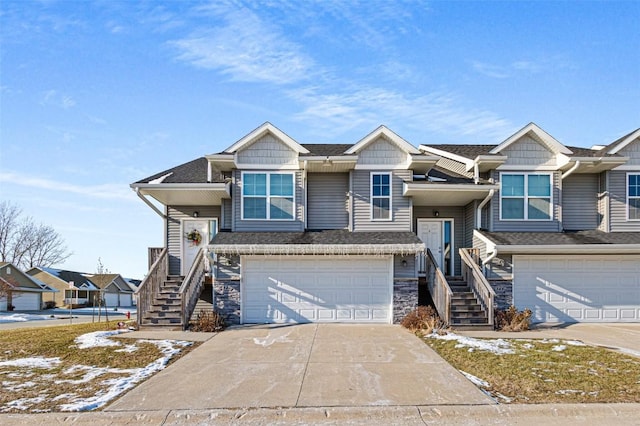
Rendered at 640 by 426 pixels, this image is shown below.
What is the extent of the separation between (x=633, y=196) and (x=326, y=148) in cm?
1067

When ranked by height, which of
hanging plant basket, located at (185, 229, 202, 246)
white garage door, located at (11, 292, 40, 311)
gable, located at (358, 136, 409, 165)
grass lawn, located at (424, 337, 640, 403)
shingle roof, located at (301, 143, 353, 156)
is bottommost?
white garage door, located at (11, 292, 40, 311)

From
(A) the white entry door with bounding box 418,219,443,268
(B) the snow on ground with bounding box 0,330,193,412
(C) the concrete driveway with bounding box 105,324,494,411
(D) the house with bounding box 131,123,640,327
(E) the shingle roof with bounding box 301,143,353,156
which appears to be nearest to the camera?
(B) the snow on ground with bounding box 0,330,193,412

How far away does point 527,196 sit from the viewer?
53.1ft

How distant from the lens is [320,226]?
16.2 m

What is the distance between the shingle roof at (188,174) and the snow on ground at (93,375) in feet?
18.0

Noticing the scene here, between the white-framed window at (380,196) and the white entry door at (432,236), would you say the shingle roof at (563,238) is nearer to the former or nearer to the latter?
the white entry door at (432,236)

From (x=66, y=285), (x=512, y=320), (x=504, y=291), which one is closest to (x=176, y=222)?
(x=504, y=291)

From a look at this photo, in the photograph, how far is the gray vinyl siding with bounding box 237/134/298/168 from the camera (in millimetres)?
15867

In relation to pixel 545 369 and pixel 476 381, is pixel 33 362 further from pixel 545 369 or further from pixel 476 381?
pixel 545 369

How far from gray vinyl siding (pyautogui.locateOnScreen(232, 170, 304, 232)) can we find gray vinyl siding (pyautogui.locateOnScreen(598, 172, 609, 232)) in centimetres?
1025

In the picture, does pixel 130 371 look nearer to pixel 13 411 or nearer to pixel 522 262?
pixel 13 411

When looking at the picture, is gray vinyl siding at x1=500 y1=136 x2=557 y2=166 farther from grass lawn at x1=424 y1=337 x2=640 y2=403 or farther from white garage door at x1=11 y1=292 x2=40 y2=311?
white garage door at x1=11 y1=292 x2=40 y2=311

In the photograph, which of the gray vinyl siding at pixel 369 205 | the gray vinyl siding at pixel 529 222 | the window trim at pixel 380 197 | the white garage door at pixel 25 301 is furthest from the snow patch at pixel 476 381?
the white garage door at pixel 25 301

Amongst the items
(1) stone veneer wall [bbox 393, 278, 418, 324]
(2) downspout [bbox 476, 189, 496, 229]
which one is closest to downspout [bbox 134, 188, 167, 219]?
(1) stone veneer wall [bbox 393, 278, 418, 324]
